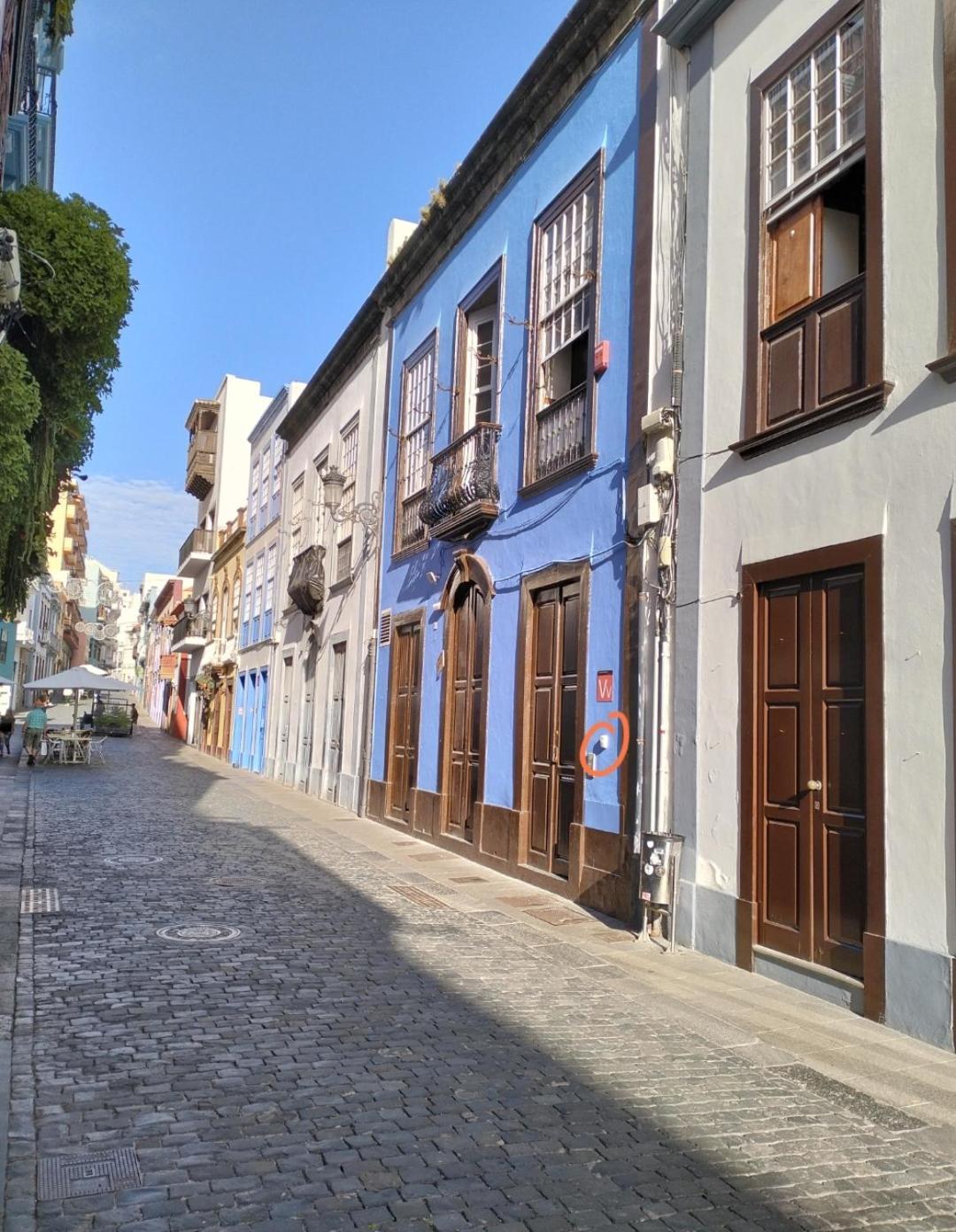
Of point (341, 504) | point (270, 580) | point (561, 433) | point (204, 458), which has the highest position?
point (204, 458)

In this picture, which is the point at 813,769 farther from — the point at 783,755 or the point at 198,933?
the point at 198,933

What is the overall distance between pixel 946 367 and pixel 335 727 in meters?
14.8

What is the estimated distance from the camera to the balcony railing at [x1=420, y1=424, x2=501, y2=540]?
1177 cm

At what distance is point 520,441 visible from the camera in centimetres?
1131

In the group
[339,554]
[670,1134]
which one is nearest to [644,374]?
[670,1134]

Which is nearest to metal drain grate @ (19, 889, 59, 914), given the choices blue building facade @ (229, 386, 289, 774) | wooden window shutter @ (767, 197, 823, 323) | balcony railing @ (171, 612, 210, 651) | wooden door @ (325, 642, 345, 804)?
wooden window shutter @ (767, 197, 823, 323)

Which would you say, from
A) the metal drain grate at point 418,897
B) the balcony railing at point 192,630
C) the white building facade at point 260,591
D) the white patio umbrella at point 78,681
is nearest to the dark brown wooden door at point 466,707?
the metal drain grate at point 418,897

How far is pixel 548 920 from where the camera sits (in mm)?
8414

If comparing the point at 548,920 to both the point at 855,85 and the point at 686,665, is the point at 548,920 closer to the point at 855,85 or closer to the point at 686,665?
the point at 686,665

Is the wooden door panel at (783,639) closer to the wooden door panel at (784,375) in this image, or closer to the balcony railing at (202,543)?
the wooden door panel at (784,375)

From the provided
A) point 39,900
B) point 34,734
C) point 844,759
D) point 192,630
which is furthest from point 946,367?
point 192,630

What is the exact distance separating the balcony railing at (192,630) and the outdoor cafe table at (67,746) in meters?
13.2

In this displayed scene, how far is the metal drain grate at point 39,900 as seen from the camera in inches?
308

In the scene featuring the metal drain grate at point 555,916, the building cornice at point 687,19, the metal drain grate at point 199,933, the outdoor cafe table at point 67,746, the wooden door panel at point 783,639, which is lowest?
the metal drain grate at point 555,916
